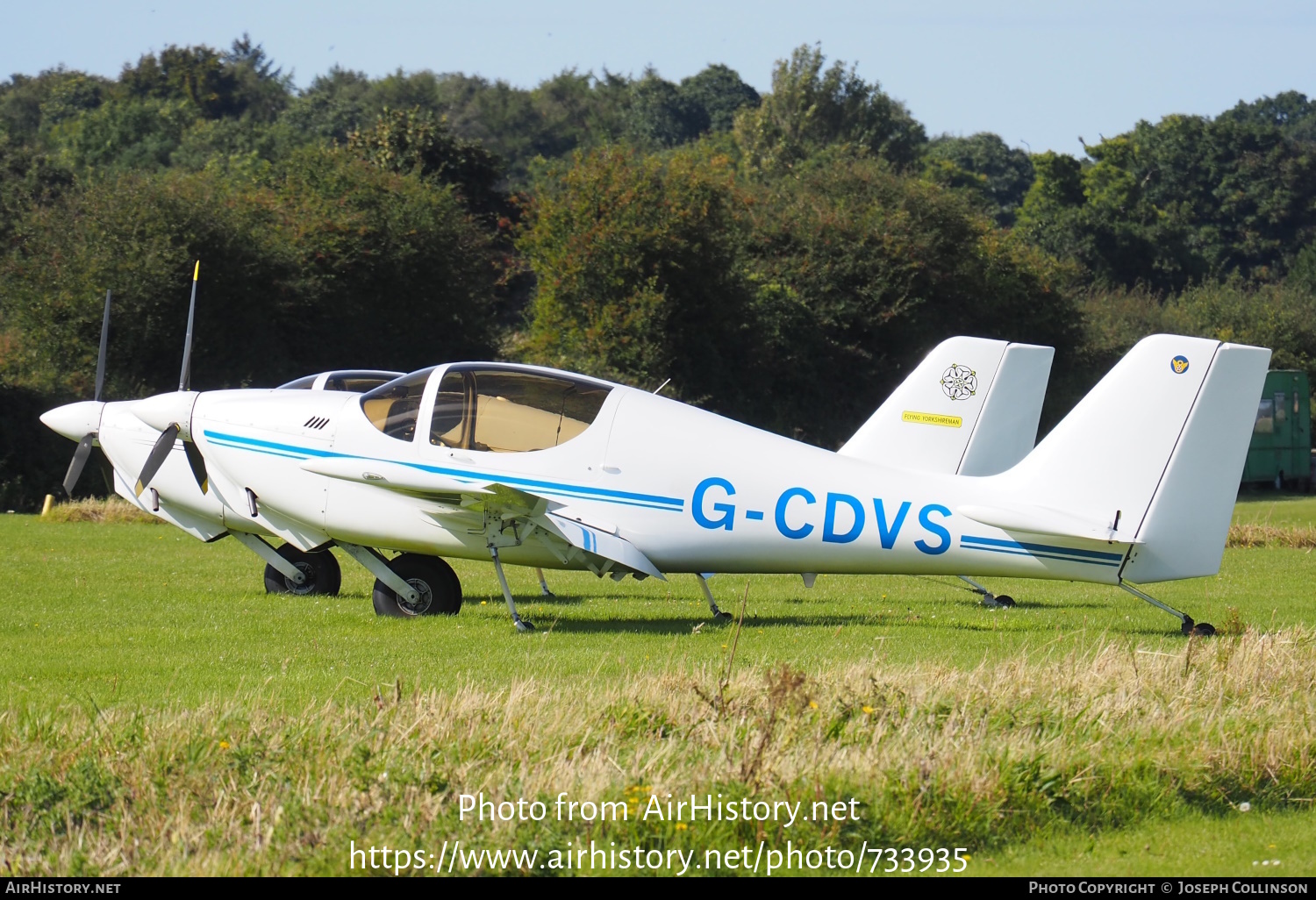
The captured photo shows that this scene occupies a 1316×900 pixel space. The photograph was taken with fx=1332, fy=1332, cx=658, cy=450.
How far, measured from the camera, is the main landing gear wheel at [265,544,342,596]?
44.3ft

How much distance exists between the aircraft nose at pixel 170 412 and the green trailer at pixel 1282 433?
37373 millimetres

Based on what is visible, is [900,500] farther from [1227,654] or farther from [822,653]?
[1227,654]

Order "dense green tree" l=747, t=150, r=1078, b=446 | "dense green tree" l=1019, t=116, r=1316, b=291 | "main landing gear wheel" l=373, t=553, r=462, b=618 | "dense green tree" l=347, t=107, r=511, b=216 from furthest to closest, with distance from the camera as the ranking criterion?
"dense green tree" l=1019, t=116, r=1316, b=291 < "dense green tree" l=347, t=107, r=511, b=216 < "dense green tree" l=747, t=150, r=1078, b=446 < "main landing gear wheel" l=373, t=553, r=462, b=618

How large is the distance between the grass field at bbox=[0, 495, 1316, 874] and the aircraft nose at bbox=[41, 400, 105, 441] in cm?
386

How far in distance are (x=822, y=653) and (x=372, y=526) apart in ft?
13.3

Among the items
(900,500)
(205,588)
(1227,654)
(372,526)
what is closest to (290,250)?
(205,588)

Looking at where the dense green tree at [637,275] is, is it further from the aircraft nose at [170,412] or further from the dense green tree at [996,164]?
the dense green tree at [996,164]

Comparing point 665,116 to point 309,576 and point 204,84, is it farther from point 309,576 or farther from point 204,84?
point 309,576

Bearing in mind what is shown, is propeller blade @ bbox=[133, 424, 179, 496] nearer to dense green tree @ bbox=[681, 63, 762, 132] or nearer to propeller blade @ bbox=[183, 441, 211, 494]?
propeller blade @ bbox=[183, 441, 211, 494]

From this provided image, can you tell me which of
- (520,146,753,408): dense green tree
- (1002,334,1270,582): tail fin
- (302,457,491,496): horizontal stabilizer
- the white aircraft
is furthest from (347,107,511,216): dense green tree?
(1002,334,1270,582): tail fin

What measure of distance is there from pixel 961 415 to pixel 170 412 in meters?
7.51

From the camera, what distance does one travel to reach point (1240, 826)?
5879 millimetres

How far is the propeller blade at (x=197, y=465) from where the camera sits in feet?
41.7

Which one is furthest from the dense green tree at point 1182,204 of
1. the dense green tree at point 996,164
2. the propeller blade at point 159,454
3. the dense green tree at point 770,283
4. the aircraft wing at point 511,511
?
the aircraft wing at point 511,511
